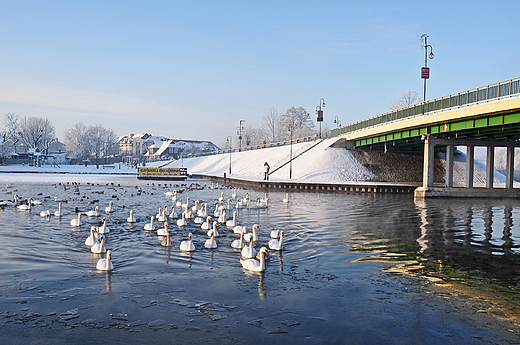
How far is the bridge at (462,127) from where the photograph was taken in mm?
29688

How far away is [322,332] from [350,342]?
1.94 ft

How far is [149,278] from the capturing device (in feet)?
36.9

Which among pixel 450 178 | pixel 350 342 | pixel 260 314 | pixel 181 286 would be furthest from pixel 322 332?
pixel 450 178

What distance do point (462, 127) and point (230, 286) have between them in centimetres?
3010

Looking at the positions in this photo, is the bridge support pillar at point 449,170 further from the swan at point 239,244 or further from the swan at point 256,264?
the swan at point 256,264

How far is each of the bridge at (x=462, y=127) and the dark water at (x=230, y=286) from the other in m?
12.7

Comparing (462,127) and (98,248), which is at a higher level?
(462,127)

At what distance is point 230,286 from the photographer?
1066cm

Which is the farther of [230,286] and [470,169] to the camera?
[470,169]

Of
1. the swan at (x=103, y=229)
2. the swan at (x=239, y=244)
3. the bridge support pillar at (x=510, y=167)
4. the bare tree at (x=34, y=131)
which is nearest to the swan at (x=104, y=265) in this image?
the swan at (x=239, y=244)

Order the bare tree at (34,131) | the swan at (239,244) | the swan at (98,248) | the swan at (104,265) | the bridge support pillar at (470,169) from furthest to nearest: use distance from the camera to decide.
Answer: the bare tree at (34,131) → the bridge support pillar at (470,169) → the swan at (239,244) → the swan at (98,248) → the swan at (104,265)

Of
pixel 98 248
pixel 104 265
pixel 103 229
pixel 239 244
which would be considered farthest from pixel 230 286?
pixel 103 229

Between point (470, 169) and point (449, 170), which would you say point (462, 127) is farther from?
point (470, 169)

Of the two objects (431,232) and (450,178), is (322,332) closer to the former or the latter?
(431,232)
